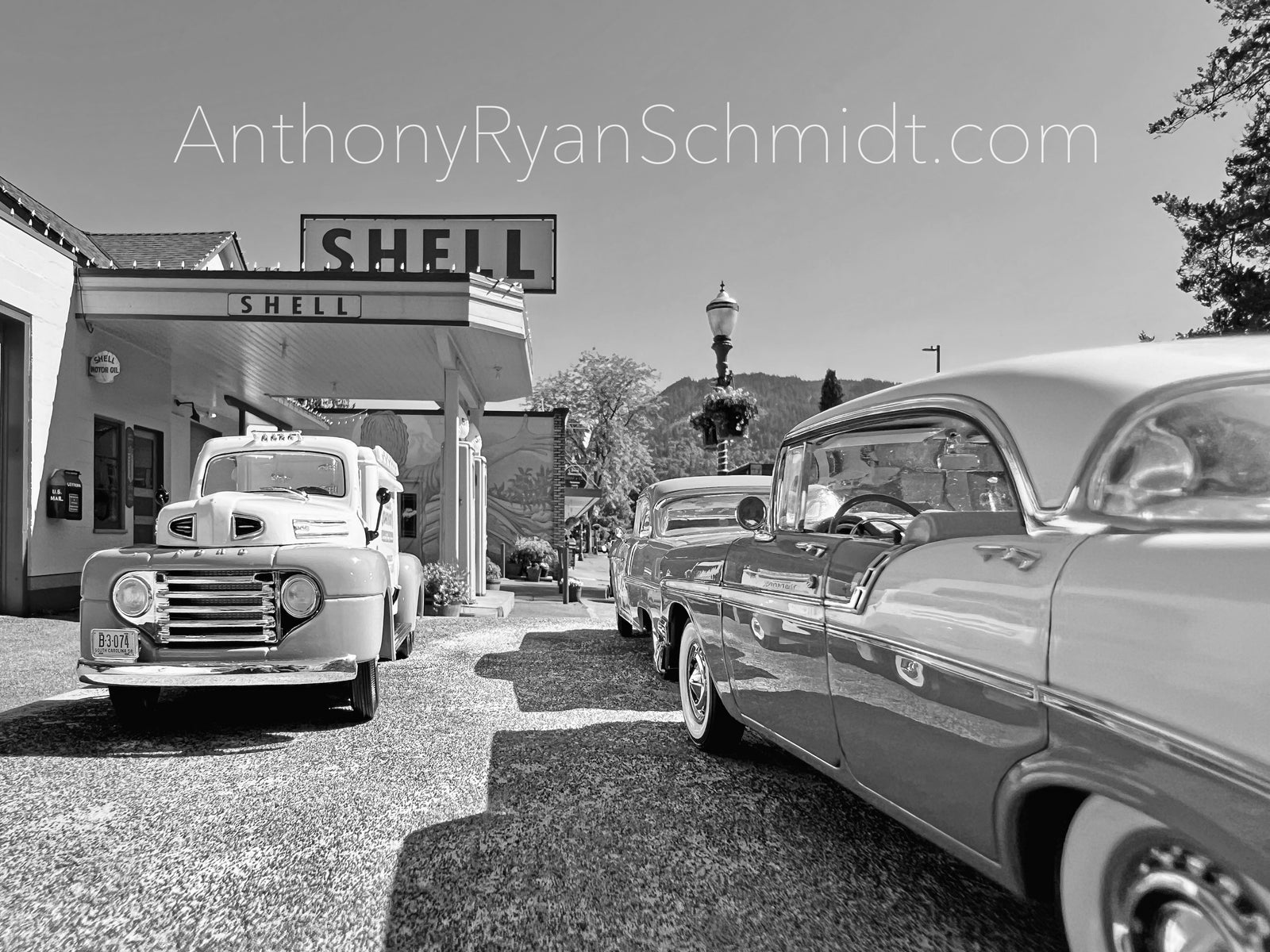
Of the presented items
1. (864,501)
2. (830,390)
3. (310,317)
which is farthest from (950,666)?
(830,390)

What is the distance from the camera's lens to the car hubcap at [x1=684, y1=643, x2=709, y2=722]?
4.26 metres

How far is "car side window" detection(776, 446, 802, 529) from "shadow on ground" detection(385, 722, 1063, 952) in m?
1.16

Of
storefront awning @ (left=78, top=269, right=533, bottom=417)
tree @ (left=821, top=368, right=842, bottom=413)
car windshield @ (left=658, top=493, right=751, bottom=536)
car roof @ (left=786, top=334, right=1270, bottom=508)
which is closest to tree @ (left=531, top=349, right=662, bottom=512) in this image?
tree @ (left=821, top=368, right=842, bottom=413)

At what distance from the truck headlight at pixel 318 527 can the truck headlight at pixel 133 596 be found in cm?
87

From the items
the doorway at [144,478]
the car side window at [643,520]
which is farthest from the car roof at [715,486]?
the doorway at [144,478]

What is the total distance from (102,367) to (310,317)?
254 cm

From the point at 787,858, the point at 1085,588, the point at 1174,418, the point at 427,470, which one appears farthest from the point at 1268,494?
the point at 427,470

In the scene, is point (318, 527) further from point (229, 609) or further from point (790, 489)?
point (790, 489)

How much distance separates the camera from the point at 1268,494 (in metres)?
1.70

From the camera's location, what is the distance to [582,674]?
6.56 meters

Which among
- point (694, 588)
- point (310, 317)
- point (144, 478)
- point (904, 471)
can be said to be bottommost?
point (694, 588)

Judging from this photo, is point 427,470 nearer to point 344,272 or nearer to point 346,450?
point 344,272

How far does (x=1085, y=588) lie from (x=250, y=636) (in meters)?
4.10

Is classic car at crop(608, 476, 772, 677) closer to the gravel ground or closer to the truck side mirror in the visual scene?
the truck side mirror
